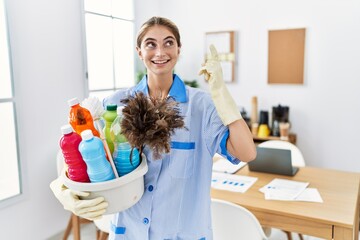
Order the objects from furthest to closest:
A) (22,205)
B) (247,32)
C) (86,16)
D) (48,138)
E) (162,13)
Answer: (162,13), (247,32), (86,16), (48,138), (22,205)

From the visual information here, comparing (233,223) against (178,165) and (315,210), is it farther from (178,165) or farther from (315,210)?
(178,165)

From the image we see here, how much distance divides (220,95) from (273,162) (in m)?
1.14

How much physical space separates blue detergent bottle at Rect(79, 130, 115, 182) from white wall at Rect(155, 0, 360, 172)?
2.70 meters

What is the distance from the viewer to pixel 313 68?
3010 millimetres

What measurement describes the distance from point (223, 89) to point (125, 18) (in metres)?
2.76

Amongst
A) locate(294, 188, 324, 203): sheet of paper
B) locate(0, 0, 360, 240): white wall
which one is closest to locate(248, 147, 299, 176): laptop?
locate(294, 188, 324, 203): sheet of paper

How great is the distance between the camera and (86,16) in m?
2.87

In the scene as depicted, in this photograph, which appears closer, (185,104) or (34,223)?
(185,104)

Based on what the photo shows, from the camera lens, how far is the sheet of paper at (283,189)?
5.20ft

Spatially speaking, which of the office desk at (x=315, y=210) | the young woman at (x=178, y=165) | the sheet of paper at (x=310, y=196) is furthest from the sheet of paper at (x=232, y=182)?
the young woman at (x=178, y=165)

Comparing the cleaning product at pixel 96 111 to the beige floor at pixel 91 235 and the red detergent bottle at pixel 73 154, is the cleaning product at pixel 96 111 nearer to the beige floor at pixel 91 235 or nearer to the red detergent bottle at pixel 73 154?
the red detergent bottle at pixel 73 154

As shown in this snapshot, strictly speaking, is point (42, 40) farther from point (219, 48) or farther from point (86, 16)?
point (219, 48)

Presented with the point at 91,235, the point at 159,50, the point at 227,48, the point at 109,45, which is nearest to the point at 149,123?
the point at 159,50

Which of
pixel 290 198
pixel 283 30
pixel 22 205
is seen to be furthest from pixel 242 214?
pixel 283 30
